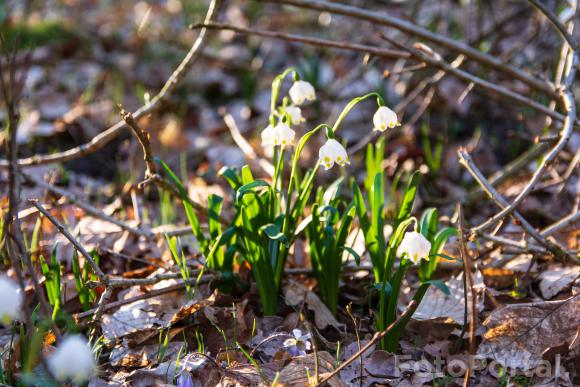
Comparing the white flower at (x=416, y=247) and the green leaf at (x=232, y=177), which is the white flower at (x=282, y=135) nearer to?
the green leaf at (x=232, y=177)

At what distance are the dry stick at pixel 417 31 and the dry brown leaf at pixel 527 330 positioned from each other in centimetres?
94

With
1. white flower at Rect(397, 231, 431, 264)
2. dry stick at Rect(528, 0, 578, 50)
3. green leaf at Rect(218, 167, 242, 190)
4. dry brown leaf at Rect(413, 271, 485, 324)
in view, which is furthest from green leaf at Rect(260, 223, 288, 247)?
dry stick at Rect(528, 0, 578, 50)

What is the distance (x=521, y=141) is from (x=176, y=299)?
2.24 m

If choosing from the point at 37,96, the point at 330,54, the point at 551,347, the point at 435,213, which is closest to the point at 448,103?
the point at 330,54

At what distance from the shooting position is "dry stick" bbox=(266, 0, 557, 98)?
2.26 m

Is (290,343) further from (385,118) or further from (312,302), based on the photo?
(385,118)

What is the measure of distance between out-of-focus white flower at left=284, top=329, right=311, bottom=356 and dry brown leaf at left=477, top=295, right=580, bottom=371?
0.49m

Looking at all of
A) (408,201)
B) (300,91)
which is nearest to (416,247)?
(408,201)

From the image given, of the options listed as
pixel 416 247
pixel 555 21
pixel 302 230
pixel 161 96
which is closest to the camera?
pixel 416 247

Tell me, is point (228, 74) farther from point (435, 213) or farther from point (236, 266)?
point (435, 213)

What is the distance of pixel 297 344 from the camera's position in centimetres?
172

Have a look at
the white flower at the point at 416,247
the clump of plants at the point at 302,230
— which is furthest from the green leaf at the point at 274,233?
the white flower at the point at 416,247

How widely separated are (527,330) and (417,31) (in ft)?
3.99

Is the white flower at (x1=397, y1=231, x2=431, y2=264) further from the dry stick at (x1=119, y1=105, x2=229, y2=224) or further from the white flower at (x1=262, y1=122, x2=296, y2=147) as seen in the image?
the dry stick at (x1=119, y1=105, x2=229, y2=224)
